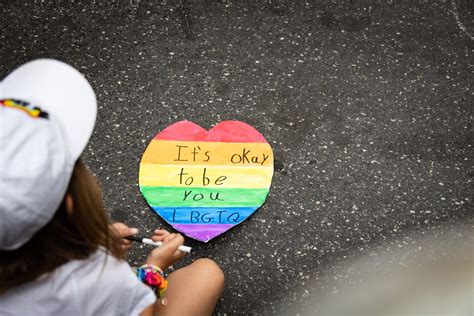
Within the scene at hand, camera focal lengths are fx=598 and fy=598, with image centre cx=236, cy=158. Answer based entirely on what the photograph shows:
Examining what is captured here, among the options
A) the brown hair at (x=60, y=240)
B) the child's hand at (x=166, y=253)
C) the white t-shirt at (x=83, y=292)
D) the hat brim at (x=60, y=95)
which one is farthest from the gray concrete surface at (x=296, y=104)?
the hat brim at (x=60, y=95)

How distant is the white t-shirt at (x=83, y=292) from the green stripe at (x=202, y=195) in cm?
64

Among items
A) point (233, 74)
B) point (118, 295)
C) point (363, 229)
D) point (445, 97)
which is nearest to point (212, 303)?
point (118, 295)

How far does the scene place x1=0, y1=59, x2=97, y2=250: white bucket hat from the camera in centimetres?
81

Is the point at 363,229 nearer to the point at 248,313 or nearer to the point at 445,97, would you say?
the point at 248,313

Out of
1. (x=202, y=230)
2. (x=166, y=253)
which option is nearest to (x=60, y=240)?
(x=166, y=253)

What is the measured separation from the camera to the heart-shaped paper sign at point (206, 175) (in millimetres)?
1646

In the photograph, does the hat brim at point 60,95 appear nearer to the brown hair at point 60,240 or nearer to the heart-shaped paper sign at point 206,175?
the brown hair at point 60,240

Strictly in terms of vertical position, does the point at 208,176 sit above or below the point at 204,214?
above

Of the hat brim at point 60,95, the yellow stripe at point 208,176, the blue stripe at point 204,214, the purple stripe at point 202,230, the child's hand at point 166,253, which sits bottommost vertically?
the child's hand at point 166,253

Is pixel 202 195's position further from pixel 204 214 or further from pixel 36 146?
pixel 36 146

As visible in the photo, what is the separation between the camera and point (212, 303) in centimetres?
139

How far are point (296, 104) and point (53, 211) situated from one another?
47.5 inches

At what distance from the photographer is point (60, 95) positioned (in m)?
0.91

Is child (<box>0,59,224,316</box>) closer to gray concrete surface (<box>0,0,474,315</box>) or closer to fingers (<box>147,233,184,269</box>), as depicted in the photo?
fingers (<box>147,233,184,269</box>)
